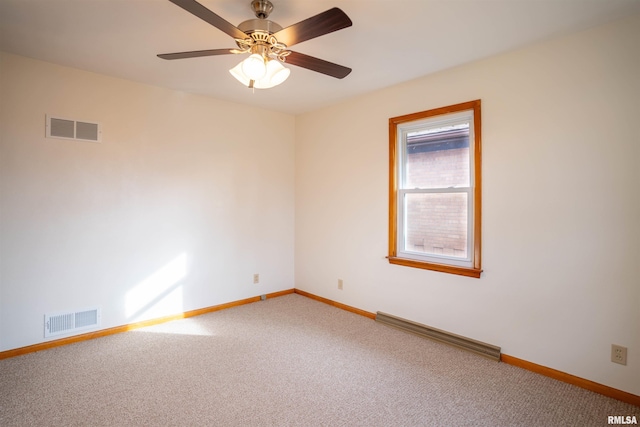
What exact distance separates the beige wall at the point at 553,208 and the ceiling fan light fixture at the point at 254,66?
1.87 meters

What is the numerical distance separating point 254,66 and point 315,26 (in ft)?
1.39

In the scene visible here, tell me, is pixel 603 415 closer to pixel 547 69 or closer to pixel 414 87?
pixel 547 69

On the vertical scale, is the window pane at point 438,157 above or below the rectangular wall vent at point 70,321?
above

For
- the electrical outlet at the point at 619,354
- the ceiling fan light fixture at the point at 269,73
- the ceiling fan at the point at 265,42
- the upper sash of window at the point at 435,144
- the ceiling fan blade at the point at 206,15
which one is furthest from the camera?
the upper sash of window at the point at 435,144

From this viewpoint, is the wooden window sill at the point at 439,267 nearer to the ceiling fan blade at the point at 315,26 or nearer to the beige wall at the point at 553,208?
the beige wall at the point at 553,208

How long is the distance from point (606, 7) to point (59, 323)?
4.76 m

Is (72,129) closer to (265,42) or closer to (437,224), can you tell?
(265,42)

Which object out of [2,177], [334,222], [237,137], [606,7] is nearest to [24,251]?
[2,177]

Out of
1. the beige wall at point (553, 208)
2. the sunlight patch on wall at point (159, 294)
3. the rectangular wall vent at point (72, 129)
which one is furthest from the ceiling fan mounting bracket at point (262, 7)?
the sunlight patch on wall at point (159, 294)

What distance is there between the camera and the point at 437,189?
3166mm

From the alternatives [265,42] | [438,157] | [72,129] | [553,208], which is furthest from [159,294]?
[553,208]

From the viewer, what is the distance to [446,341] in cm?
299

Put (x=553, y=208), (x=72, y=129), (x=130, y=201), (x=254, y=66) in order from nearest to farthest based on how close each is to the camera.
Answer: (x=254, y=66), (x=553, y=208), (x=72, y=129), (x=130, y=201)

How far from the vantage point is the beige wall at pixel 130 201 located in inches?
109
